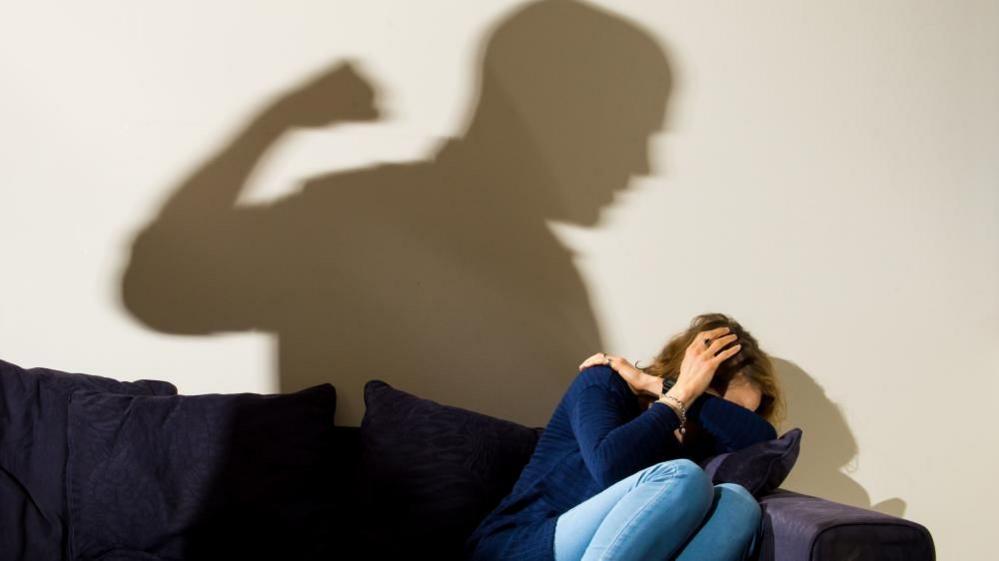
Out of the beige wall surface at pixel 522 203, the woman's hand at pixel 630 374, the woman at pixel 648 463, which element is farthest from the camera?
the beige wall surface at pixel 522 203

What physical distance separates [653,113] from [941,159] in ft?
3.11

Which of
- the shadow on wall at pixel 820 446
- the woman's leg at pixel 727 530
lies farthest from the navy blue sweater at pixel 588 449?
the shadow on wall at pixel 820 446

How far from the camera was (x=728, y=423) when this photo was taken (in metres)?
2.55

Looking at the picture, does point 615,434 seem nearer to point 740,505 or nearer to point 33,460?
point 740,505

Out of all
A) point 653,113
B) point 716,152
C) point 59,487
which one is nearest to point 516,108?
point 653,113

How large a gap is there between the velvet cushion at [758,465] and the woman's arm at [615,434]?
0.12m

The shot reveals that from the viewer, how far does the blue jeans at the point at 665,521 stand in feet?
6.84

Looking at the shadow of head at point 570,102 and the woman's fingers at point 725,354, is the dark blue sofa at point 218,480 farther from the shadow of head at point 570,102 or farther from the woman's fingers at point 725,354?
the shadow of head at point 570,102

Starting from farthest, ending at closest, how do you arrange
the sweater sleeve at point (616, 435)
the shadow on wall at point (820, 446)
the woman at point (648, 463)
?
the shadow on wall at point (820, 446) < the sweater sleeve at point (616, 435) < the woman at point (648, 463)

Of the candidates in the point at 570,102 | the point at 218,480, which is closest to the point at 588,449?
the point at 218,480

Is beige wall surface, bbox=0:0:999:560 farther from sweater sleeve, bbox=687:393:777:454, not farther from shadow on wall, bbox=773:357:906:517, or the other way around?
sweater sleeve, bbox=687:393:777:454

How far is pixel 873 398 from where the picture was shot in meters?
3.25

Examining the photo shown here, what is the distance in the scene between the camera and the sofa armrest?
6.61 ft

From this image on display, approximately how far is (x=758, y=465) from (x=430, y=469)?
787 mm
